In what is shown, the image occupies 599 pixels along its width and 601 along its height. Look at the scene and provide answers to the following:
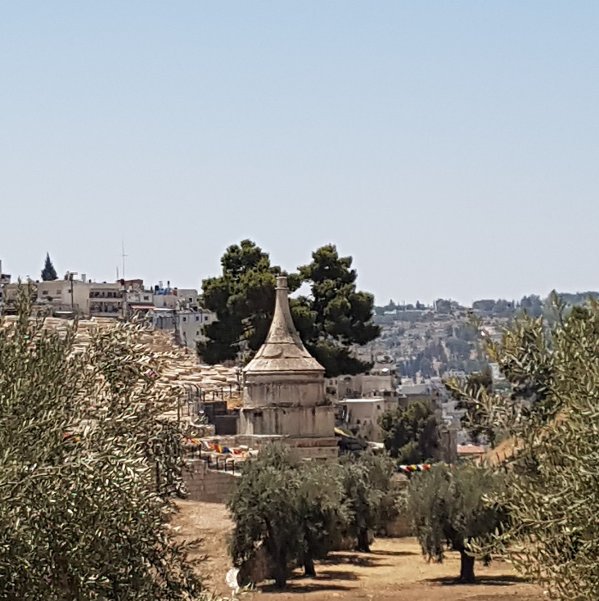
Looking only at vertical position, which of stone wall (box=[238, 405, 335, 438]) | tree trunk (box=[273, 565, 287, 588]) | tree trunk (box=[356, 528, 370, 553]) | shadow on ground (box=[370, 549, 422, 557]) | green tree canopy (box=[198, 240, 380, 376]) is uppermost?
green tree canopy (box=[198, 240, 380, 376])

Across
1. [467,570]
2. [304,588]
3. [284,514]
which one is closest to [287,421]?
[467,570]

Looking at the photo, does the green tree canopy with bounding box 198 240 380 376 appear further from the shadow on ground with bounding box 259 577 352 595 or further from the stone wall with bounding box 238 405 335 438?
the shadow on ground with bounding box 259 577 352 595

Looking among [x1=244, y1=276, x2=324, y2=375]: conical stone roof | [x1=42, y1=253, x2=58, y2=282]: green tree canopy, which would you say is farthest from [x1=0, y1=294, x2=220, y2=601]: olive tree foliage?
[x1=42, y1=253, x2=58, y2=282]: green tree canopy

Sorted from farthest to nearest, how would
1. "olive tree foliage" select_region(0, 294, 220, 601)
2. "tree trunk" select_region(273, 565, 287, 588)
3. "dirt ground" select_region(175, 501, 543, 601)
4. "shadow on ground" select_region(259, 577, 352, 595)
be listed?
"tree trunk" select_region(273, 565, 287, 588) → "shadow on ground" select_region(259, 577, 352, 595) → "dirt ground" select_region(175, 501, 543, 601) → "olive tree foliage" select_region(0, 294, 220, 601)

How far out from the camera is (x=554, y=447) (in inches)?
793

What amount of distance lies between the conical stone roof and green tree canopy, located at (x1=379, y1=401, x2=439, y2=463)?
13379mm

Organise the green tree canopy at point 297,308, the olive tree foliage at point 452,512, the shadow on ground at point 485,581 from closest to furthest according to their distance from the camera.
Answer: the shadow on ground at point 485,581, the olive tree foliage at point 452,512, the green tree canopy at point 297,308

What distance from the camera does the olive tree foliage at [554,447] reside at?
61.0 ft

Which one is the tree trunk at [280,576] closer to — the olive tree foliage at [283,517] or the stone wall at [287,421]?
the olive tree foliage at [283,517]

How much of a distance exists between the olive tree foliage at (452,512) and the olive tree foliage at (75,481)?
21610 mm

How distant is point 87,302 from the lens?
4013 inches

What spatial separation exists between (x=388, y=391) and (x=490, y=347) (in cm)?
6645

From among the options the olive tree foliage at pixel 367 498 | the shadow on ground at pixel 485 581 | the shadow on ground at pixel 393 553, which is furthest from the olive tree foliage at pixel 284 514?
the shadow on ground at pixel 393 553

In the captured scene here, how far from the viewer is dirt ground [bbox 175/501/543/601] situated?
37.6 metres
